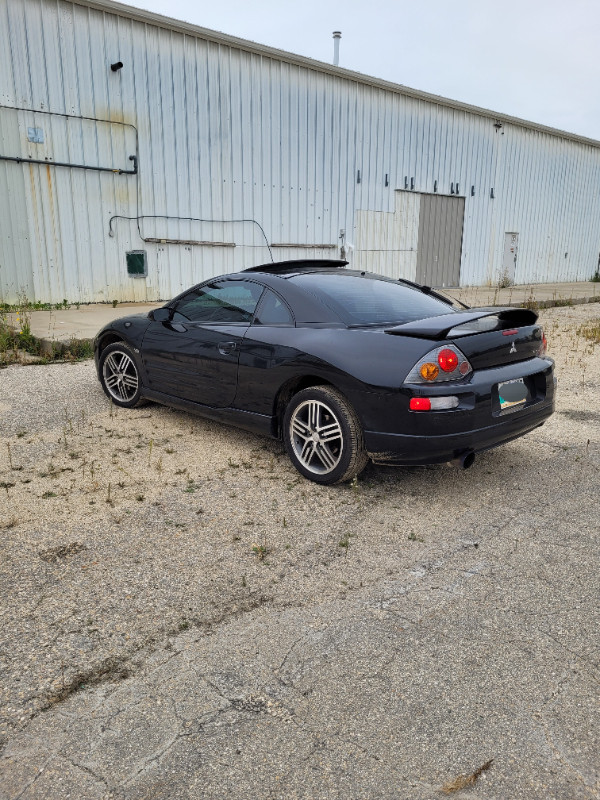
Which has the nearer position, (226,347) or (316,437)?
(316,437)

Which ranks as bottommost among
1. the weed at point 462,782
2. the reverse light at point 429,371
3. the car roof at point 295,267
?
the weed at point 462,782

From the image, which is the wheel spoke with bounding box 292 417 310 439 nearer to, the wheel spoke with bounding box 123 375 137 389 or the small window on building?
the wheel spoke with bounding box 123 375 137 389

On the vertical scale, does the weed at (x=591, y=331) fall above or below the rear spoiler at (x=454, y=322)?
below

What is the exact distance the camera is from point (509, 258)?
851 inches

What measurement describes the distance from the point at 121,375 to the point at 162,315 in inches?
31.6

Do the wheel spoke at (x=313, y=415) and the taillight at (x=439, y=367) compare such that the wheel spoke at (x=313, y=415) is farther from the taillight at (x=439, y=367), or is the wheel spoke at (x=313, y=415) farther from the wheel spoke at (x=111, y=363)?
the wheel spoke at (x=111, y=363)

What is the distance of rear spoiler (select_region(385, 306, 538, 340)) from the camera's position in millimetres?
3896

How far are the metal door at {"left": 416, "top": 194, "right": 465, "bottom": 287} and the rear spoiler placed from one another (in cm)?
1453

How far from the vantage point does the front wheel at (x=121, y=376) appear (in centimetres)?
576

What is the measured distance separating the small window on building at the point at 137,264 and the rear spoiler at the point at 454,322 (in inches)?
372

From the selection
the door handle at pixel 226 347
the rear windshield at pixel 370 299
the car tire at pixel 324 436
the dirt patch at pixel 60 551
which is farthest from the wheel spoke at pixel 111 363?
the dirt patch at pixel 60 551

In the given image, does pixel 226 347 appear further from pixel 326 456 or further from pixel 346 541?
pixel 346 541

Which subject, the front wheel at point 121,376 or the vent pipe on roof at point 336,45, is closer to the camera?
the front wheel at point 121,376

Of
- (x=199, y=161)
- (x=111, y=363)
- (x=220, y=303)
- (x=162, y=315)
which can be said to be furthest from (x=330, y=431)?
(x=199, y=161)
